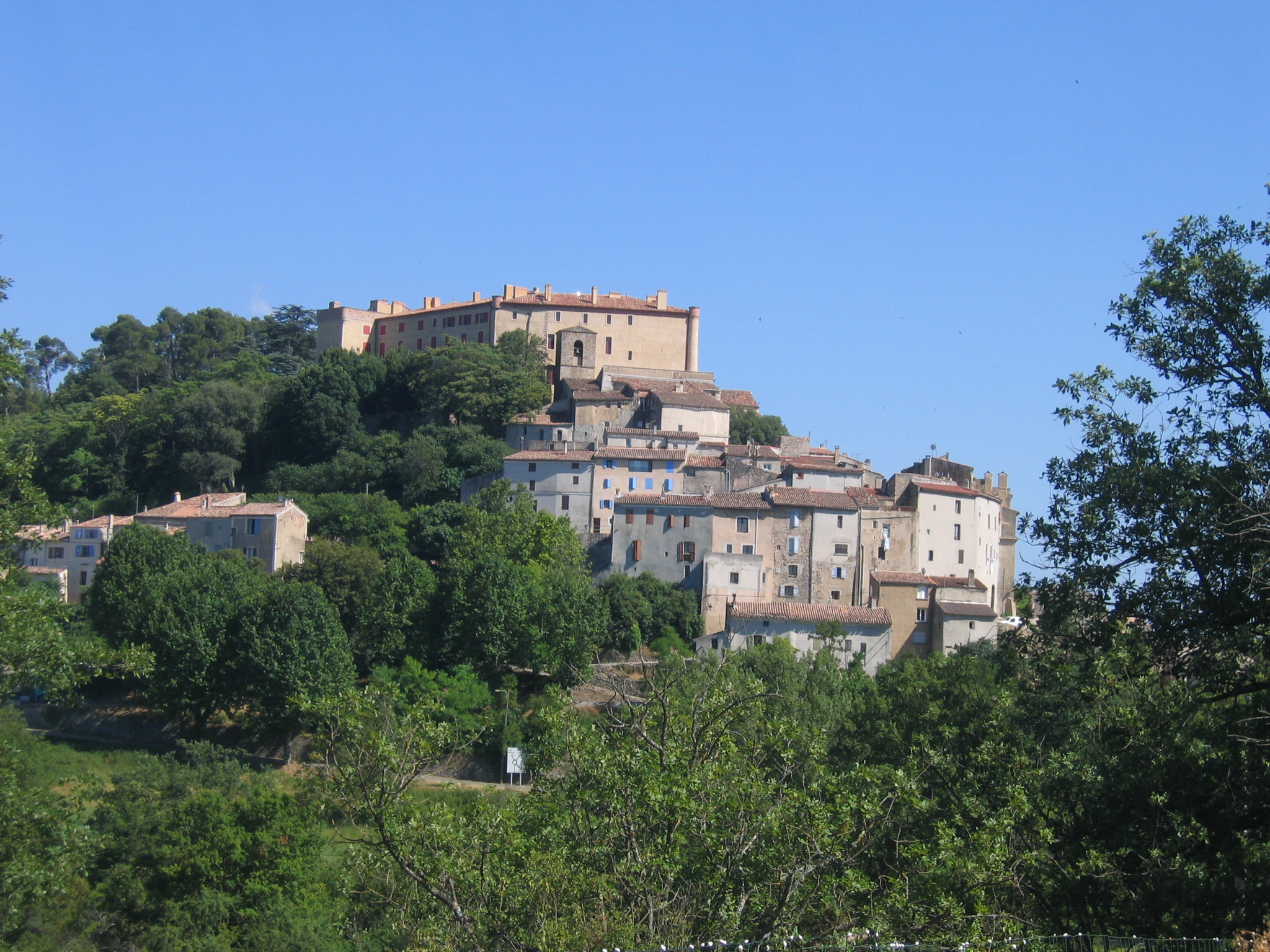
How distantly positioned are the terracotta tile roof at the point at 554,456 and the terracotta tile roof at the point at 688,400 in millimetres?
6011

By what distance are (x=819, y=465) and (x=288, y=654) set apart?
25426 millimetres

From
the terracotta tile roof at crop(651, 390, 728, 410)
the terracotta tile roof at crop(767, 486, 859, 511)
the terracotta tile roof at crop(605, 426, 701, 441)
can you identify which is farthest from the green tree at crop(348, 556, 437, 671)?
the terracotta tile roof at crop(651, 390, 728, 410)

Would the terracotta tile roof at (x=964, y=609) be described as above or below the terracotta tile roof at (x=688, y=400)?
below

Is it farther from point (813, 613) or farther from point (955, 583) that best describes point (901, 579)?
point (813, 613)

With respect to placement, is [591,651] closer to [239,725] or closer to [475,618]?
[475,618]

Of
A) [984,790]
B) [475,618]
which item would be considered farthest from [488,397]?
[984,790]

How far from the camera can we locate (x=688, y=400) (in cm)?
6856

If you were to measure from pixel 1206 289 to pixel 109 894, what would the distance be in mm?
25167

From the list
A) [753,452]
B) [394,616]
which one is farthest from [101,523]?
[753,452]

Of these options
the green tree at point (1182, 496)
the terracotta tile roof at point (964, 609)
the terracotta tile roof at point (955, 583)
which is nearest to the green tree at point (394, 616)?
the terracotta tile roof at point (964, 609)

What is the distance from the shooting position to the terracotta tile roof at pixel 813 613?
5366cm

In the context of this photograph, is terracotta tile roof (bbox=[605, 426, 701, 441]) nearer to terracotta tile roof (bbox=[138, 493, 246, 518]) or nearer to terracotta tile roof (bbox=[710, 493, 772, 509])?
terracotta tile roof (bbox=[710, 493, 772, 509])

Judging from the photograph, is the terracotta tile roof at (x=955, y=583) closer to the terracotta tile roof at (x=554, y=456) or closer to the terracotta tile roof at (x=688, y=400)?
the terracotta tile roof at (x=688, y=400)

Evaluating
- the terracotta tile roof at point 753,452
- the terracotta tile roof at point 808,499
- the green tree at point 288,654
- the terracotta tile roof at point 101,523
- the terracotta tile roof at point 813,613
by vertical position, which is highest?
the terracotta tile roof at point 753,452
